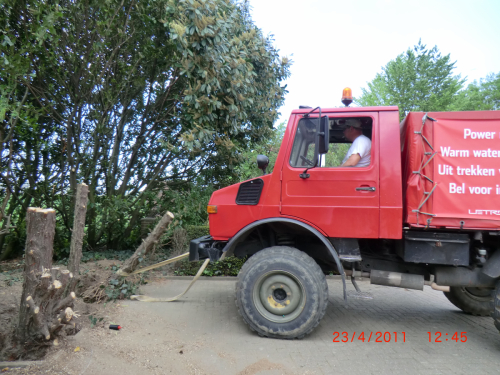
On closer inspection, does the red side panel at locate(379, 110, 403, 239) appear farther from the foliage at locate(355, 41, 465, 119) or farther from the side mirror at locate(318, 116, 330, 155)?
the foliage at locate(355, 41, 465, 119)

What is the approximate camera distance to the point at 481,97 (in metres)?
28.8

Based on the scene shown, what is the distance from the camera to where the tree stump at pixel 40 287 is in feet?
10.9

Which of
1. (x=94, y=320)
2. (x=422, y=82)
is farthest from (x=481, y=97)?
(x=94, y=320)

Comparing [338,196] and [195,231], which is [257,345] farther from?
[195,231]

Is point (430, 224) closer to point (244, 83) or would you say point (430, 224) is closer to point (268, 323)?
point (268, 323)

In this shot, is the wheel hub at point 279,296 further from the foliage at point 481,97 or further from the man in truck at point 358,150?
the foliage at point 481,97

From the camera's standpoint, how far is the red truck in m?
3.75

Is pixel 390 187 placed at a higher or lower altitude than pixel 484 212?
higher

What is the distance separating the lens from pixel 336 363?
3.47m

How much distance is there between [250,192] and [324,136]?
1113mm

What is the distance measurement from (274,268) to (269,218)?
1.89ft

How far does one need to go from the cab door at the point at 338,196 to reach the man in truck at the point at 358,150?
9 cm

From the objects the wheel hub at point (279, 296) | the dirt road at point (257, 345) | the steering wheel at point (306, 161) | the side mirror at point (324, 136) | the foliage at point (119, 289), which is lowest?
the dirt road at point (257, 345)
